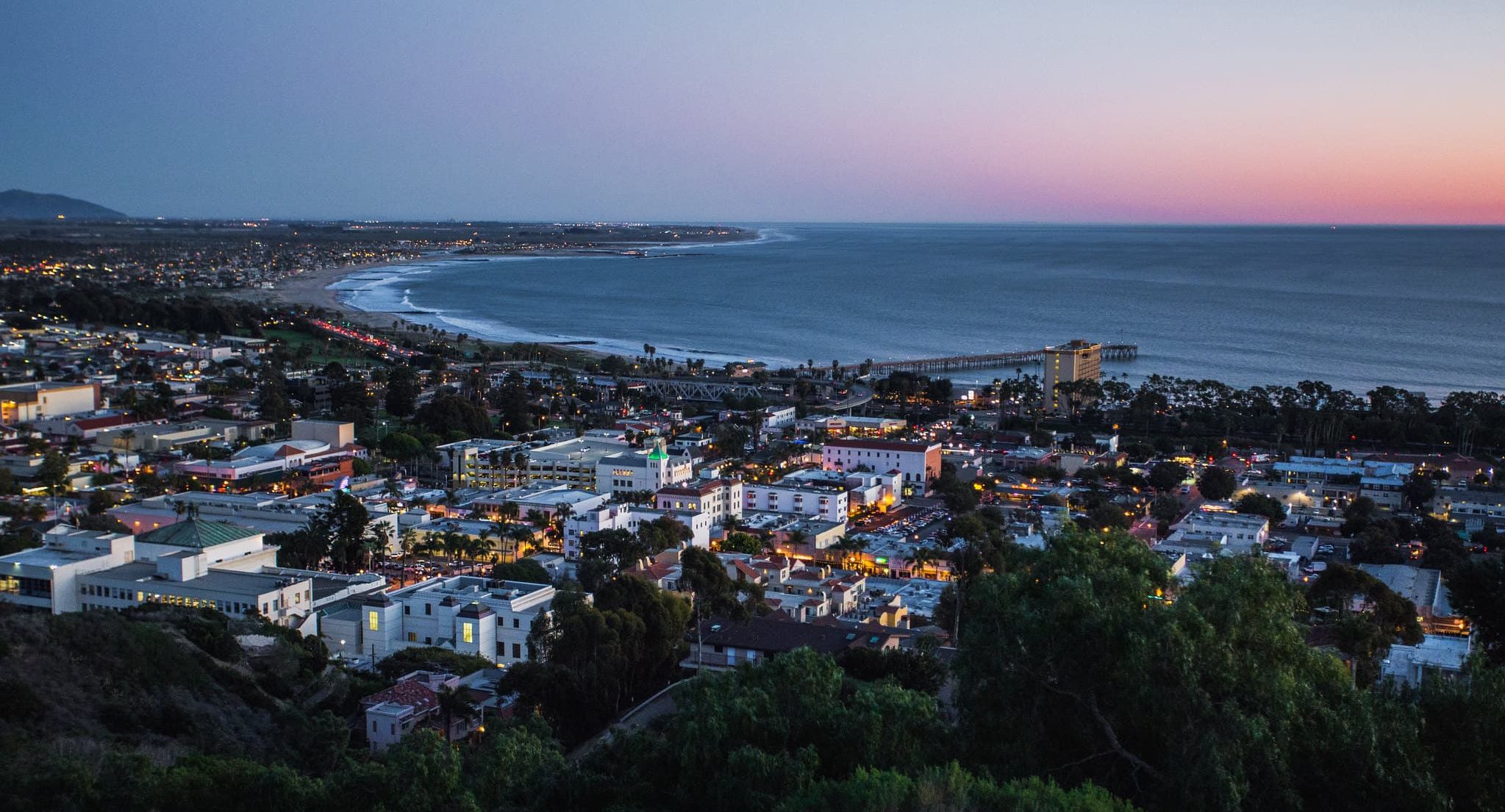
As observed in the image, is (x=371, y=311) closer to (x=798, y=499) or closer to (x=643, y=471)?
(x=643, y=471)

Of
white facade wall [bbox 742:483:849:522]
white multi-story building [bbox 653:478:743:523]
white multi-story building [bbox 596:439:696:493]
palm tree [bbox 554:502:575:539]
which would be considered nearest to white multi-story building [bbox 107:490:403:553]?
palm tree [bbox 554:502:575:539]

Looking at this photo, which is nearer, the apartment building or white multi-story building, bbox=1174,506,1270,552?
white multi-story building, bbox=1174,506,1270,552

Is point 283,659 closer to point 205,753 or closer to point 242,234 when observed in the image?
point 205,753

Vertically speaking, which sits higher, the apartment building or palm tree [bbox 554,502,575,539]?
the apartment building

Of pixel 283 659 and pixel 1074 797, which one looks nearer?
pixel 1074 797

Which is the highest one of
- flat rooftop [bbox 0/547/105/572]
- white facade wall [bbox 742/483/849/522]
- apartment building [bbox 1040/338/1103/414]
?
apartment building [bbox 1040/338/1103/414]

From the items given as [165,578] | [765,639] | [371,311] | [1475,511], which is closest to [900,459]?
[1475,511]

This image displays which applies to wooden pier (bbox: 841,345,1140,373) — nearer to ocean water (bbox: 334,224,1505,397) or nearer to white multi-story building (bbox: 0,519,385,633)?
ocean water (bbox: 334,224,1505,397)

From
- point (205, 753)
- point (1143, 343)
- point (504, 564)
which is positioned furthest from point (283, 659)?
point (1143, 343)
